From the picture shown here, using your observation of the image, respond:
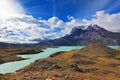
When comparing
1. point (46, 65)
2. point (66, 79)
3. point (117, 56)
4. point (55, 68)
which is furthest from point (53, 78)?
point (117, 56)

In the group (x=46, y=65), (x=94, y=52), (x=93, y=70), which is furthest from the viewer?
(x=94, y=52)

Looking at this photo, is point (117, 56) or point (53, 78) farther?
point (117, 56)

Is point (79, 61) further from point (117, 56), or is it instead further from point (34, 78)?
point (34, 78)

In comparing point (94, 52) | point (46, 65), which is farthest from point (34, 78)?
point (94, 52)

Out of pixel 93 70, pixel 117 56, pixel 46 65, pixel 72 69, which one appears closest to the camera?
pixel 72 69

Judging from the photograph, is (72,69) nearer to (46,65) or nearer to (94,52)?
(46,65)

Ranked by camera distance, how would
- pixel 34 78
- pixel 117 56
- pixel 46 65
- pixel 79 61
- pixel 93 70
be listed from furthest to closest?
pixel 117 56
pixel 79 61
pixel 46 65
pixel 93 70
pixel 34 78
